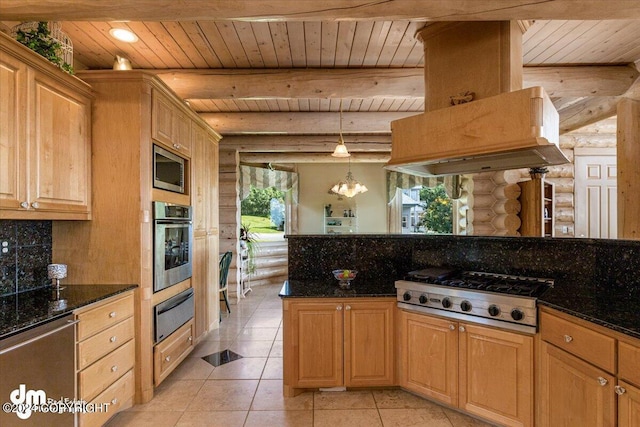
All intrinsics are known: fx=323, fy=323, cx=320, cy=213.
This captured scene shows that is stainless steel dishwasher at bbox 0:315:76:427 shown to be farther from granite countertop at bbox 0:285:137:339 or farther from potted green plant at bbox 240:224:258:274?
potted green plant at bbox 240:224:258:274

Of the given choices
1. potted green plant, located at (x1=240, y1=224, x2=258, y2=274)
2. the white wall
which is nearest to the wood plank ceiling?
potted green plant, located at (x1=240, y1=224, x2=258, y2=274)

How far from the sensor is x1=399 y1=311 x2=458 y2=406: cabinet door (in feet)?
7.28

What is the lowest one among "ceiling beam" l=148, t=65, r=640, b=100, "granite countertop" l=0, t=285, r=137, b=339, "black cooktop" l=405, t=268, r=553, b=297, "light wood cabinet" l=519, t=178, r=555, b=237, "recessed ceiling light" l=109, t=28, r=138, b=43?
"granite countertop" l=0, t=285, r=137, b=339

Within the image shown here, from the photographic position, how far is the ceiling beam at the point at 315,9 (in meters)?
1.58

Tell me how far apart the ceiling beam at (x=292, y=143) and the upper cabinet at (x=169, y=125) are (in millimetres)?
2291

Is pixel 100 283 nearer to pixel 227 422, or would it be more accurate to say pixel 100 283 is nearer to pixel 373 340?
pixel 227 422

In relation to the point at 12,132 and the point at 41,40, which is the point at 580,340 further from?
the point at 41,40

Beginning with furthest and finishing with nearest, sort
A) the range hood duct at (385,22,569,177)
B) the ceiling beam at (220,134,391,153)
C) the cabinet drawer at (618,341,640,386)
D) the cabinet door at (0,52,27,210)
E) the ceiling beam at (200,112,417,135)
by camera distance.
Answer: the ceiling beam at (220,134,391,153)
the ceiling beam at (200,112,417,135)
the range hood duct at (385,22,569,177)
the cabinet door at (0,52,27,210)
the cabinet drawer at (618,341,640,386)

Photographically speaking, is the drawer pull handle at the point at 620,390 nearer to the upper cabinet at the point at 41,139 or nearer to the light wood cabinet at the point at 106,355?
the light wood cabinet at the point at 106,355

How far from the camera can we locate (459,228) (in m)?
6.44

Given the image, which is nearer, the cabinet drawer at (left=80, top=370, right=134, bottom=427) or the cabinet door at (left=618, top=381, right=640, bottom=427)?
the cabinet door at (left=618, top=381, right=640, bottom=427)

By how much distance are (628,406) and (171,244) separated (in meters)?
3.00

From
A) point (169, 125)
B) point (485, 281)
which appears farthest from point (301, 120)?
point (485, 281)

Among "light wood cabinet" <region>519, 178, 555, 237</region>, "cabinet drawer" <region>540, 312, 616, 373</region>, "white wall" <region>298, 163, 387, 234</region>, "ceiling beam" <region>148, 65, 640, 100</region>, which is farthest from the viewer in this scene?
"white wall" <region>298, 163, 387, 234</region>
